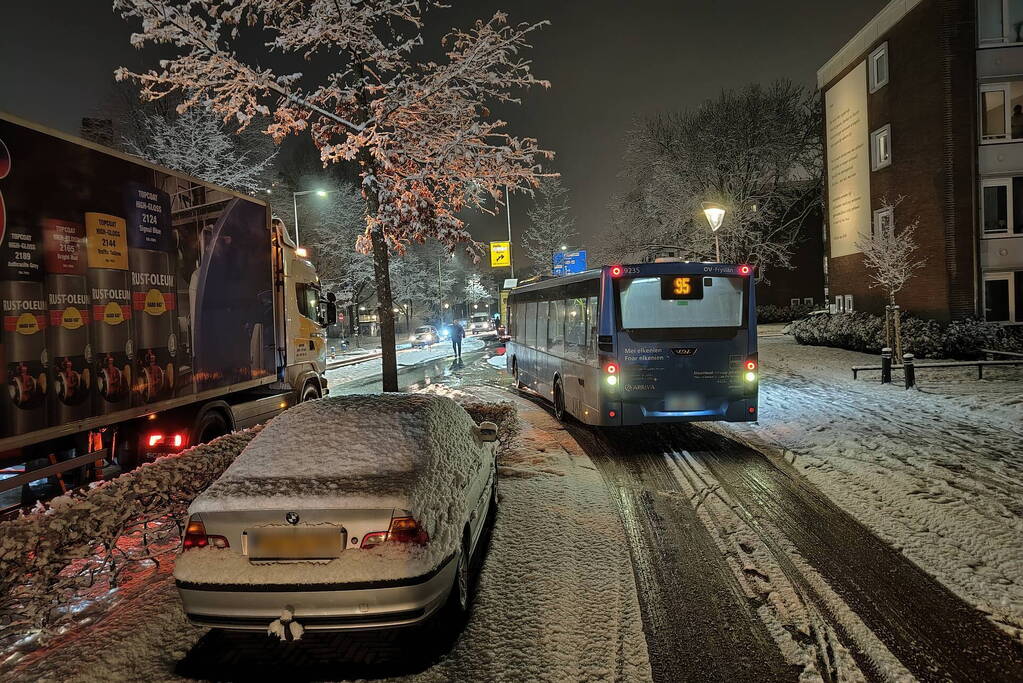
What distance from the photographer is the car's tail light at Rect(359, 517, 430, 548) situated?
3.63 m

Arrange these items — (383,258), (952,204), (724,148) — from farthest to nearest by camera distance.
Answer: (724,148)
(952,204)
(383,258)

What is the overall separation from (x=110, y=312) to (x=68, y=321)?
525 mm

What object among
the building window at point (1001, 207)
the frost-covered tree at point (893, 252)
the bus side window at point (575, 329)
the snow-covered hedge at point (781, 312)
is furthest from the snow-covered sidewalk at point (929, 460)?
the snow-covered hedge at point (781, 312)

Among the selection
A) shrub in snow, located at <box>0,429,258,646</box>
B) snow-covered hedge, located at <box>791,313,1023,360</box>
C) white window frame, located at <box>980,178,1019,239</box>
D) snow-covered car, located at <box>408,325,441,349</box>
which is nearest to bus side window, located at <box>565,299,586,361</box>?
shrub in snow, located at <box>0,429,258,646</box>

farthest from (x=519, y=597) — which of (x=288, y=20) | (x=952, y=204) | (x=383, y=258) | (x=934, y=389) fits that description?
(x=952, y=204)

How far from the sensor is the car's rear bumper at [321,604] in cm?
352

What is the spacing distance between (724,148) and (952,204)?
16800 millimetres

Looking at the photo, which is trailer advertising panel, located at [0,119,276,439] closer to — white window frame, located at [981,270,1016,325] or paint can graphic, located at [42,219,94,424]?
paint can graphic, located at [42,219,94,424]

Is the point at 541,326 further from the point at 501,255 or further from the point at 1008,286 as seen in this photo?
the point at 501,255

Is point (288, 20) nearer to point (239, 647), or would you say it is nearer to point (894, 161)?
point (239, 647)

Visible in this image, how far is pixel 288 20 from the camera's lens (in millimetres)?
10641

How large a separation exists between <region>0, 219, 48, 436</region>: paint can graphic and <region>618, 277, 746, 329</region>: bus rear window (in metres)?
6.76

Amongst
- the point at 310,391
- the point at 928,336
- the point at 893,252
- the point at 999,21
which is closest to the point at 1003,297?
the point at 928,336

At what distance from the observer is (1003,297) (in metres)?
19.7
